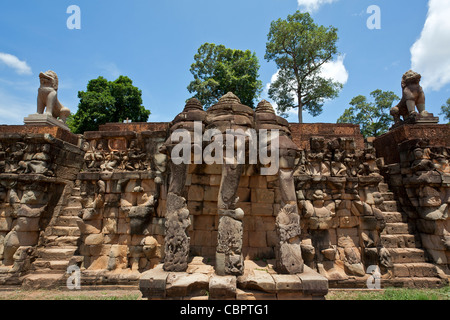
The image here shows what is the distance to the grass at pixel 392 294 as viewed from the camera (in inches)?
185

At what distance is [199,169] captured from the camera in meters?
5.14

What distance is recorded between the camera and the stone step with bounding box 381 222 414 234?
6.39 meters

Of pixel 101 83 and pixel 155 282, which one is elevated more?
pixel 101 83

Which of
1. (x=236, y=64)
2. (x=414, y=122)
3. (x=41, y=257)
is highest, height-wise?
(x=236, y=64)

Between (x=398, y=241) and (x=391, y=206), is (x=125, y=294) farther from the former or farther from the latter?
(x=391, y=206)

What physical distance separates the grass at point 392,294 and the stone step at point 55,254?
23.0 feet

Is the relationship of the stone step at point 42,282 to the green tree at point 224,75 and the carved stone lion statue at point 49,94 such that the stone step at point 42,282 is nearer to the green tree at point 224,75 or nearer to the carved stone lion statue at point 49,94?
the carved stone lion statue at point 49,94

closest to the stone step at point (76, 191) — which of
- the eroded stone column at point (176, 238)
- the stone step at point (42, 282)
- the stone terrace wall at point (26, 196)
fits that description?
the stone terrace wall at point (26, 196)

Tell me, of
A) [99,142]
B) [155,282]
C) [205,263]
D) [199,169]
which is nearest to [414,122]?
[199,169]

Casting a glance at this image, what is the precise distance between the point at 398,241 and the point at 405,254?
0.36 m

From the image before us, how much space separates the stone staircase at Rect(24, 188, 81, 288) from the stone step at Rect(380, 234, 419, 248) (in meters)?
8.75

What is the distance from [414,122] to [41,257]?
12387 millimetres

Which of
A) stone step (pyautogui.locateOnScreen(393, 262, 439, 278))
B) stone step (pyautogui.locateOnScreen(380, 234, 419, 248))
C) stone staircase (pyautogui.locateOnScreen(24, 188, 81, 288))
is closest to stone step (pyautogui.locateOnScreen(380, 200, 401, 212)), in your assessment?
stone step (pyautogui.locateOnScreen(380, 234, 419, 248))

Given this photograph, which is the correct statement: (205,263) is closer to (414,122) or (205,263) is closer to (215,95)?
(414,122)
